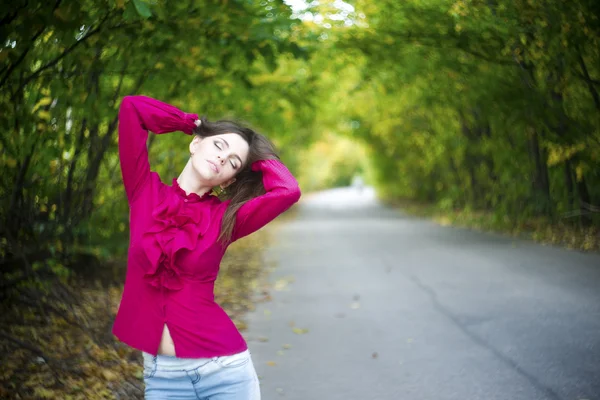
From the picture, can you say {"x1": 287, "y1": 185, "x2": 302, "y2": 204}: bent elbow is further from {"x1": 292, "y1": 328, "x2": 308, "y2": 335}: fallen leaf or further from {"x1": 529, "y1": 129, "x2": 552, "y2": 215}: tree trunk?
{"x1": 529, "y1": 129, "x2": 552, "y2": 215}: tree trunk

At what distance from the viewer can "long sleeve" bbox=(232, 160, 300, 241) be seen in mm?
2459

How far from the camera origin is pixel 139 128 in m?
2.61

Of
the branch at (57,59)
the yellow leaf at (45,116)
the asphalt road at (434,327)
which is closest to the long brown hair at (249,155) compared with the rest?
the branch at (57,59)

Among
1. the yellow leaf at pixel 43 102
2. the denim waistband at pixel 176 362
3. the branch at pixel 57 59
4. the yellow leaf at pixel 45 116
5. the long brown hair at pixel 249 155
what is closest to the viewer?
the denim waistband at pixel 176 362

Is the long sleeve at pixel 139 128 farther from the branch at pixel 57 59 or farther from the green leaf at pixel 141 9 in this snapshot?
the branch at pixel 57 59

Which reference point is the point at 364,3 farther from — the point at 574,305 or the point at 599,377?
the point at 599,377

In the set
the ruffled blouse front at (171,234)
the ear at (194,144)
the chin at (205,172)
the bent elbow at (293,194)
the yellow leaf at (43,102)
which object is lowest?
the ruffled blouse front at (171,234)

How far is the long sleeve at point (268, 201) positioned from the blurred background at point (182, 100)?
4.73 ft

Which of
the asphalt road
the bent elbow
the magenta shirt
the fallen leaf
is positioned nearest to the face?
the magenta shirt

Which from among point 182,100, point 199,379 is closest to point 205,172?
point 199,379

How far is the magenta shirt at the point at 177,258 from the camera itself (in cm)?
226

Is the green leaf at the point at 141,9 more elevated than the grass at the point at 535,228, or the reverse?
the green leaf at the point at 141,9

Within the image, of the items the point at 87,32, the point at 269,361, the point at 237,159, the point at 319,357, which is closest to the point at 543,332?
the point at 319,357

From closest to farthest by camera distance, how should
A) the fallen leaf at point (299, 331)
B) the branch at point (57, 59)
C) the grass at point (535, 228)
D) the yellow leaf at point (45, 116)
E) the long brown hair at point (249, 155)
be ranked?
1. the long brown hair at point (249, 155)
2. the branch at point (57, 59)
3. the yellow leaf at point (45, 116)
4. the fallen leaf at point (299, 331)
5. the grass at point (535, 228)
